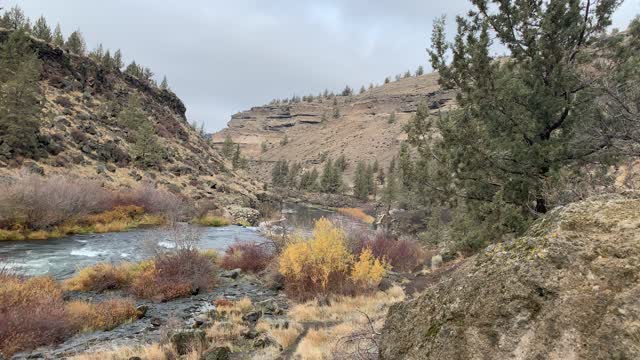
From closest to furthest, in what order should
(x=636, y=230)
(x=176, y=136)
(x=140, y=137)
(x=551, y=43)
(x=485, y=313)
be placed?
(x=636, y=230), (x=485, y=313), (x=551, y=43), (x=140, y=137), (x=176, y=136)

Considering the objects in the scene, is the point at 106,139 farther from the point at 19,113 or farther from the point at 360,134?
the point at 360,134

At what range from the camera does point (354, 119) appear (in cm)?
18188

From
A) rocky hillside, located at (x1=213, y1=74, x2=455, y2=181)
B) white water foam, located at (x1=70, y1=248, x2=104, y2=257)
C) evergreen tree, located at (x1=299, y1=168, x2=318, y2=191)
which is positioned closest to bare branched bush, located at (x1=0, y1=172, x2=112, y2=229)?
white water foam, located at (x1=70, y1=248, x2=104, y2=257)

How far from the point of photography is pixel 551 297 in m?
2.30

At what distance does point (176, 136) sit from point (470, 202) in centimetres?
6754

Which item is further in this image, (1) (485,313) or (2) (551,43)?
(2) (551,43)

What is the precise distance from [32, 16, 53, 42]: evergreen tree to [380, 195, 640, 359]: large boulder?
7171cm

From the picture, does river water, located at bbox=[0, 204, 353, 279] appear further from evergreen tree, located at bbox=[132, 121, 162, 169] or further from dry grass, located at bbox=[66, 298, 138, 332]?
evergreen tree, located at bbox=[132, 121, 162, 169]

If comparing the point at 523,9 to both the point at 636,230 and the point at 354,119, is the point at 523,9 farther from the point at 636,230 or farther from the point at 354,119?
the point at 354,119

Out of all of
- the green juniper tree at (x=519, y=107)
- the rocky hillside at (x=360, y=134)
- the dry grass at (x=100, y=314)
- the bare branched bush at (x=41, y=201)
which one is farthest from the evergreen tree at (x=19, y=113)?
the rocky hillside at (x=360, y=134)

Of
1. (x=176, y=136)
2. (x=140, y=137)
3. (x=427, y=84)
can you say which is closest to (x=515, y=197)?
(x=140, y=137)

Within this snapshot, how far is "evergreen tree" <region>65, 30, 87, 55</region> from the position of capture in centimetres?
6306

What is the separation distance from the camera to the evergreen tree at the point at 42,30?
5983cm

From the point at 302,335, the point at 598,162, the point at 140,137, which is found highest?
the point at 140,137
